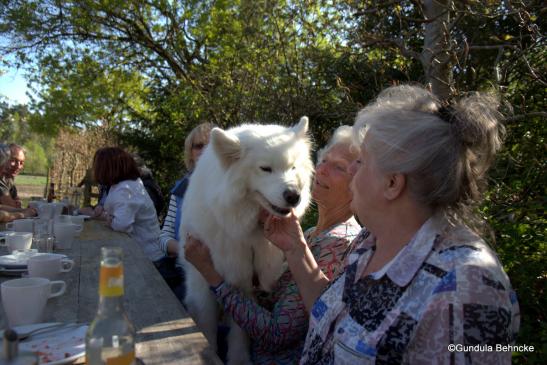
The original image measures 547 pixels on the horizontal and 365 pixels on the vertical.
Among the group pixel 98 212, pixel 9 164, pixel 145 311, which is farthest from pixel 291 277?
pixel 9 164

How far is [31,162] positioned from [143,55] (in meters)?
25.9

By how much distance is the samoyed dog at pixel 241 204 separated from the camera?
2.20 m

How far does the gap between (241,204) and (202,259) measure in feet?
1.20

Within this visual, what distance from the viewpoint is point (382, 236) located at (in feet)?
4.66

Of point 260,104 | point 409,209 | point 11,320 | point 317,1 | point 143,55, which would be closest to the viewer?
point 409,209

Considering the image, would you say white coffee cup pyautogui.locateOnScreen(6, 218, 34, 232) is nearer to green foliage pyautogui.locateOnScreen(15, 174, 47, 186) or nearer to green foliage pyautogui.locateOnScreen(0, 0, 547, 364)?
green foliage pyautogui.locateOnScreen(0, 0, 547, 364)

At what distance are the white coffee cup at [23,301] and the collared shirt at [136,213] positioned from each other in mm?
2333

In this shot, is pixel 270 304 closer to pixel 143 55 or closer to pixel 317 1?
pixel 317 1

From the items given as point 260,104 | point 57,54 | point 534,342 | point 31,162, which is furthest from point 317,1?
point 31,162

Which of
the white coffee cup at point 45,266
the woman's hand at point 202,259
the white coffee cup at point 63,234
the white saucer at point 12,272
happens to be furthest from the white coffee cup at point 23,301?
the white coffee cup at point 63,234

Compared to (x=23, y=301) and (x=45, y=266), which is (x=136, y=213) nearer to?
(x=45, y=266)

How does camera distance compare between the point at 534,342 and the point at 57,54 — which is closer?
the point at 534,342

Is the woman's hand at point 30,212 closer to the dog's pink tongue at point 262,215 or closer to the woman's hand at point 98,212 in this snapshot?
the woman's hand at point 98,212

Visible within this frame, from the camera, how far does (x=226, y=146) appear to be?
7.54 ft
